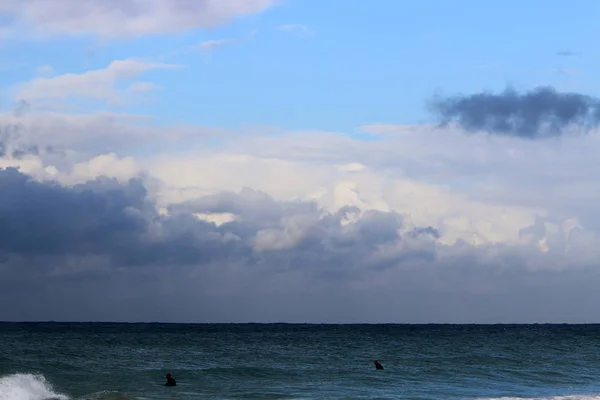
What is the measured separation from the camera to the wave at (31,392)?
129ft

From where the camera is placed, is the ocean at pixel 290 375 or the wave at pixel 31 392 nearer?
the wave at pixel 31 392

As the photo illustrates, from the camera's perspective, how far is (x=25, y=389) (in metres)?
41.5

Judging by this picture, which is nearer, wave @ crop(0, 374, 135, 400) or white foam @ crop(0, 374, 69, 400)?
wave @ crop(0, 374, 135, 400)

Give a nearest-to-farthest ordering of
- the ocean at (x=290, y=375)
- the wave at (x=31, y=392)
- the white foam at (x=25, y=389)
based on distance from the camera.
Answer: the wave at (x=31, y=392)
the white foam at (x=25, y=389)
the ocean at (x=290, y=375)

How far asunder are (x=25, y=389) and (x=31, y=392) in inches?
18.8

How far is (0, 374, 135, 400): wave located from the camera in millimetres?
39406

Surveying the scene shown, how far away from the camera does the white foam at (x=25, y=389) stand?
39978mm

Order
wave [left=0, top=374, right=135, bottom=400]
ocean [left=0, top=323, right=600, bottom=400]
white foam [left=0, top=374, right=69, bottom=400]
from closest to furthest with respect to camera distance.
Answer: wave [left=0, top=374, right=135, bottom=400] < white foam [left=0, top=374, right=69, bottom=400] < ocean [left=0, top=323, right=600, bottom=400]

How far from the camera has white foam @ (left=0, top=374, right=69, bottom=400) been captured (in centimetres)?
3998

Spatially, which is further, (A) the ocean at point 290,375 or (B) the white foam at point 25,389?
(A) the ocean at point 290,375

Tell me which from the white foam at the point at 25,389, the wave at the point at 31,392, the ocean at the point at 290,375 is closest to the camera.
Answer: the wave at the point at 31,392

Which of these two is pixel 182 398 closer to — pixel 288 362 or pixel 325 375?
pixel 325 375

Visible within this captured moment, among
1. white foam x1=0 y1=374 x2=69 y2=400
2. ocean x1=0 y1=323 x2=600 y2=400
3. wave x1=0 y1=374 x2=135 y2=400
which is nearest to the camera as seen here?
wave x1=0 y1=374 x2=135 y2=400

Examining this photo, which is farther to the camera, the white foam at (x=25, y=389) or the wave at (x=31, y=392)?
the white foam at (x=25, y=389)
